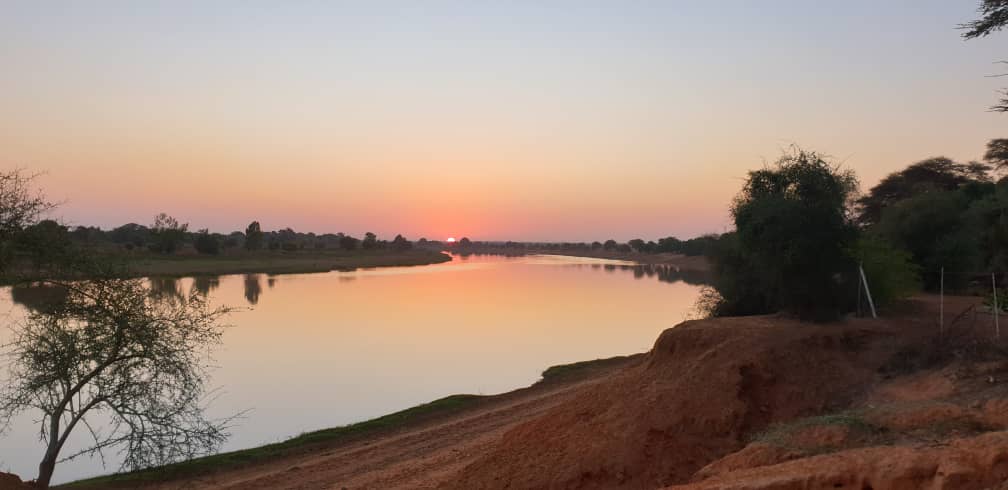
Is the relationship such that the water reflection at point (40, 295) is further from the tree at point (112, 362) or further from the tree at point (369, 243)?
the tree at point (369, 243)

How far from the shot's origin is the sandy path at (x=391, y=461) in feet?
41.8

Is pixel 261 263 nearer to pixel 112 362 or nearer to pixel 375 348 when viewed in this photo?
pixel 375 348

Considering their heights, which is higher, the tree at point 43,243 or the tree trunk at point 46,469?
the tree at point 43,243

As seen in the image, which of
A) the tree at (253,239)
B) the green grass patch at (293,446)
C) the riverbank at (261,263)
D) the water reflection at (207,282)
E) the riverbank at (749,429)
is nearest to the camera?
the riverbank at (749,429)

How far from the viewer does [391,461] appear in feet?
46.2

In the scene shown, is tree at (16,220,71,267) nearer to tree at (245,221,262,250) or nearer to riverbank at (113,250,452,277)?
riverbank at (113,250,452,277)

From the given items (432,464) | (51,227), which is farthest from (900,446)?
(51,227)

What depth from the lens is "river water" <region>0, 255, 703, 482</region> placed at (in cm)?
1884

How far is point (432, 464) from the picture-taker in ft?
43.9

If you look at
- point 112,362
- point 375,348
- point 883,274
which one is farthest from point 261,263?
point 883,274

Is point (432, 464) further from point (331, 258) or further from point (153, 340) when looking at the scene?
point (331, 258)

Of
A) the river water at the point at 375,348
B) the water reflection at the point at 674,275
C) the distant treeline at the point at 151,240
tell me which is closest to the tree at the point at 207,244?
the distant treeline at the point at 151,240

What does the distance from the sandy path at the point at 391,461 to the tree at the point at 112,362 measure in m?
1.89

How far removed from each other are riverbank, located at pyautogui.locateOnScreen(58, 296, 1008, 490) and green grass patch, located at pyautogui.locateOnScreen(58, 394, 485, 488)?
111mm
